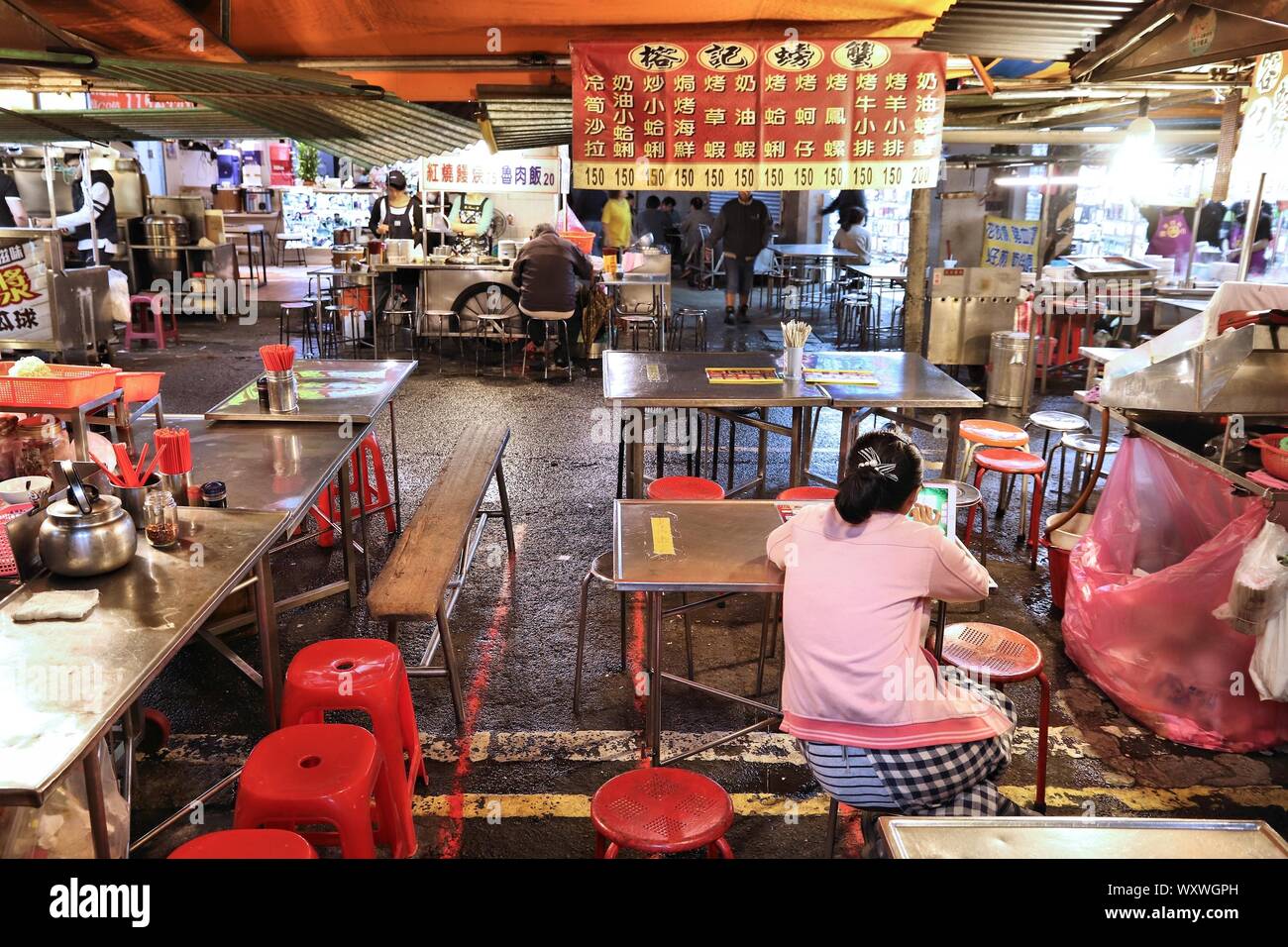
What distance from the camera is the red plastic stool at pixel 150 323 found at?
40.1 feet

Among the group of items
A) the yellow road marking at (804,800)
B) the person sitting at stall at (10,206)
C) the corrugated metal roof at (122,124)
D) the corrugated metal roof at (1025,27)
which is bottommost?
the yellow road marking at (804,800)

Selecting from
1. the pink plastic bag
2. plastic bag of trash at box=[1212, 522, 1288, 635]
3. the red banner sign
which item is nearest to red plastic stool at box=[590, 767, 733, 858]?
plastic bag of trash at box=[1212, 522, 1288, 635]

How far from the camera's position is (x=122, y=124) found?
26.1 feet

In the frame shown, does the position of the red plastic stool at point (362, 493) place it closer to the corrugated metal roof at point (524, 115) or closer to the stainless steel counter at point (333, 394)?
the stainless steel counter at point (333, 394)

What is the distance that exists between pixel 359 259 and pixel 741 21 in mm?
8465

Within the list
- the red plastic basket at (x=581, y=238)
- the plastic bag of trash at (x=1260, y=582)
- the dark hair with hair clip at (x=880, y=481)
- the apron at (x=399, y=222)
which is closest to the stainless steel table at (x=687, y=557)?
the dark hair with hair clip at (x=880, y=481)

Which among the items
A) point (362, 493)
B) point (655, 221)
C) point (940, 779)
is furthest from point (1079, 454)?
point (655, 221)

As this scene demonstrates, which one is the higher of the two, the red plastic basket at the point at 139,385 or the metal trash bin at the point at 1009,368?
the red plastic basket at the point at 139,385

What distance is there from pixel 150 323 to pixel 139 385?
9584 mm

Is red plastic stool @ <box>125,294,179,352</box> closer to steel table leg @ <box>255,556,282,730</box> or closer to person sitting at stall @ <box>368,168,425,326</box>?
person sitting at stall @ <box>368,168,425,326</box>

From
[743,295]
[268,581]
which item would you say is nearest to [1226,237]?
[743,295]

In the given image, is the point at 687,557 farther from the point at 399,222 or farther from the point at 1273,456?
the point at 399,222

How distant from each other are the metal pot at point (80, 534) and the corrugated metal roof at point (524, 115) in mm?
3877

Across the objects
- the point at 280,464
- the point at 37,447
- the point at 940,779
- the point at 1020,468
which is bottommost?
the point at 940,779
